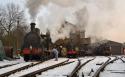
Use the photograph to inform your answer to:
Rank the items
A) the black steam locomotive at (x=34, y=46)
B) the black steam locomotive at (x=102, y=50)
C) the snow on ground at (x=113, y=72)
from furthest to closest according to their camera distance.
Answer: the black steam locomotive at (x=102, y=50) → the black steam locomotive at (x=34, y=46) → the snow on ground at (x=113, y=72)

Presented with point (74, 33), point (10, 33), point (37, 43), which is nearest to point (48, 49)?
point (37, 43)

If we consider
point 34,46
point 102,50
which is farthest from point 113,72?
point 102,50

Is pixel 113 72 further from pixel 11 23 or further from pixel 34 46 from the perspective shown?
pixel 11 23

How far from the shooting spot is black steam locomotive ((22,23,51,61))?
Answer: 32062mm

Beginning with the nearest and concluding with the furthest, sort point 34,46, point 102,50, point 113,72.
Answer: point 113,72 → point 34,46 → point 102,50

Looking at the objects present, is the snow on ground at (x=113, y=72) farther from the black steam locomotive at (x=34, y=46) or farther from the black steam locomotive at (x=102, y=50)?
the black steam locomotive at (x=102, y=50)

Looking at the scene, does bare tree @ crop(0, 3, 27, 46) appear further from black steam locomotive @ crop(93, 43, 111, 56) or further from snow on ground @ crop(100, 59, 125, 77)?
snow on ground @ crop(100, 59, 125, 77)

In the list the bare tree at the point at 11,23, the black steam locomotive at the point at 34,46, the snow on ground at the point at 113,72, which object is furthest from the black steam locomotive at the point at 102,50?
the snow on ground at the point at 113,72

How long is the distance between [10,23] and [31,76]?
4530 cm

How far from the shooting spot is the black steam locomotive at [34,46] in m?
32.1

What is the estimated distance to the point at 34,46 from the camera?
107 ft

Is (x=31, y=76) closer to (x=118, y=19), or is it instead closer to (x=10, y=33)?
(x=118, y=19)

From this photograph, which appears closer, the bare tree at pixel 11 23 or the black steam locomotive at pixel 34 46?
the black steam locomotive at pixel 34 46

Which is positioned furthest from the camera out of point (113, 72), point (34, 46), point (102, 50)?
point (102, 50)
